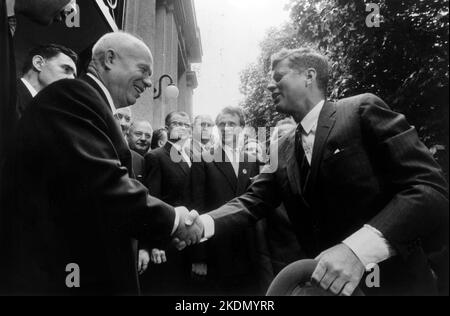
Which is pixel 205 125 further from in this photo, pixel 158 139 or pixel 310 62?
pixel 310 62

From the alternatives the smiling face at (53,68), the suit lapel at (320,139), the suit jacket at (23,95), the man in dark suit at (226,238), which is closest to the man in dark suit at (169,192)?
the man in dark suit at (226,238)

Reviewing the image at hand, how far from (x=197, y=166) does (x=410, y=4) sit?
11.1 ft

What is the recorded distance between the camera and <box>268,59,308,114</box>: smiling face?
2.72m

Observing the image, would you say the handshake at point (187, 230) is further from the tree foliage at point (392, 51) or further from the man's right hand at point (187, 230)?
the tree foliage at point (392, 51)

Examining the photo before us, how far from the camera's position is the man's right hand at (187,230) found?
2.62 metres

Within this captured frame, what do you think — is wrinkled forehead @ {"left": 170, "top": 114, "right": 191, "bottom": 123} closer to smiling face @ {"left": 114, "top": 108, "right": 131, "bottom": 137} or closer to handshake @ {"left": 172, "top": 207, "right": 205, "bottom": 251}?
smiling face @ {"left": 114, "top": 108, "right": 131, "bottom": 137}

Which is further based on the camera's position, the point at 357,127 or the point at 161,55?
the point at 161,55

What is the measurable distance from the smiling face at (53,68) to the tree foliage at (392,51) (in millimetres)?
3522

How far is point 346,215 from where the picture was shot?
2.15 m

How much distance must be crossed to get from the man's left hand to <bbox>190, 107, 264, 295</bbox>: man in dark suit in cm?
184

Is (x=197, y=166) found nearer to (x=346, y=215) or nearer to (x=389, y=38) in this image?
(x=346, y=215)

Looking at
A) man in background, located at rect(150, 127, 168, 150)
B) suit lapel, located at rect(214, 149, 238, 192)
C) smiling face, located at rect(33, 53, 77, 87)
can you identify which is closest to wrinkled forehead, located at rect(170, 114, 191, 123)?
man in background, located at rect(150, 127, 168, 150)
